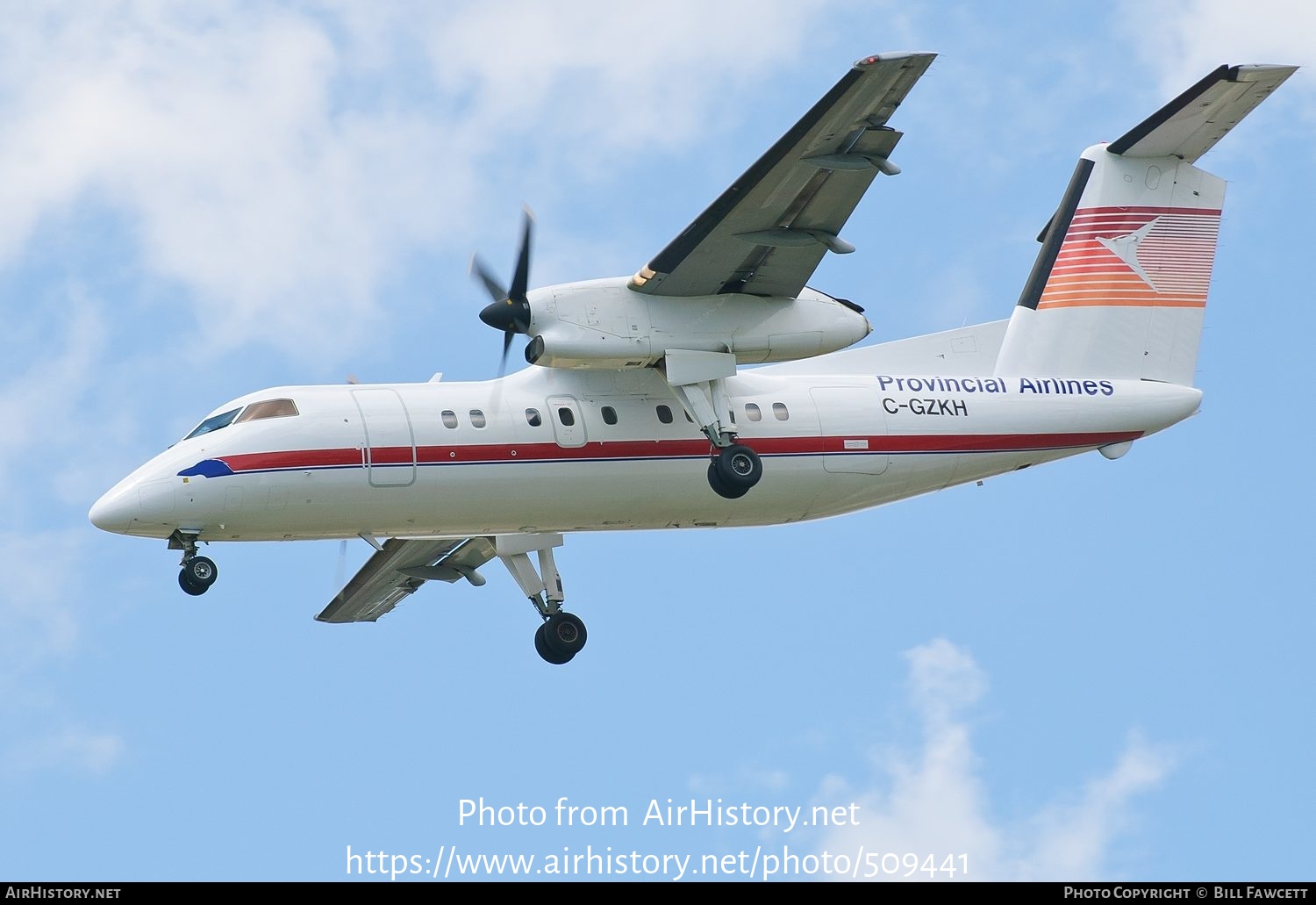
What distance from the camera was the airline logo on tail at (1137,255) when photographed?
2148cm

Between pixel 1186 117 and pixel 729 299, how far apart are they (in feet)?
19.1

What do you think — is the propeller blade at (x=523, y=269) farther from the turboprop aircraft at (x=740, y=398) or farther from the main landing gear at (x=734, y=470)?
the main landing gear at (x=734, y=470)

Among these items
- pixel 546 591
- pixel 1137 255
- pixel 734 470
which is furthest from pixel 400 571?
pixel 1137 255

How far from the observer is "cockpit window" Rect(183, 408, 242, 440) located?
1805cm

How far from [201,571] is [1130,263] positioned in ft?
35.9

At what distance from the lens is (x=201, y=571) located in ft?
57.9

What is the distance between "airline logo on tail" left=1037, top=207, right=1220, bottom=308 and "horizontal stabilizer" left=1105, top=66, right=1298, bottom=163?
0.69 meters

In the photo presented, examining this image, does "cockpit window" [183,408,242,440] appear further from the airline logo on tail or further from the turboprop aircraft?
the airline logo on tail

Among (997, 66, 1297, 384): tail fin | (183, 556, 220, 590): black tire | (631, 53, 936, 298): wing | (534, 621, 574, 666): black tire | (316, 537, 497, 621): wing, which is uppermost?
(997, 66, 1297, 384): tail fin

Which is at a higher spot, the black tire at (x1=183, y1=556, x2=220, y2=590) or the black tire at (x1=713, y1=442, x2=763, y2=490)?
the black tire at (x1=713, y1=442, x2=763, y2=490)

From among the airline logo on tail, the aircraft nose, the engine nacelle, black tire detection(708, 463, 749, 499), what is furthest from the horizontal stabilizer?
the aircraft nose

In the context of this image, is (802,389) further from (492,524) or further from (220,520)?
(220,520)

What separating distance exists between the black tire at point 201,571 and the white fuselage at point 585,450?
0.90 ft

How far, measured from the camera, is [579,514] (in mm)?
18875
